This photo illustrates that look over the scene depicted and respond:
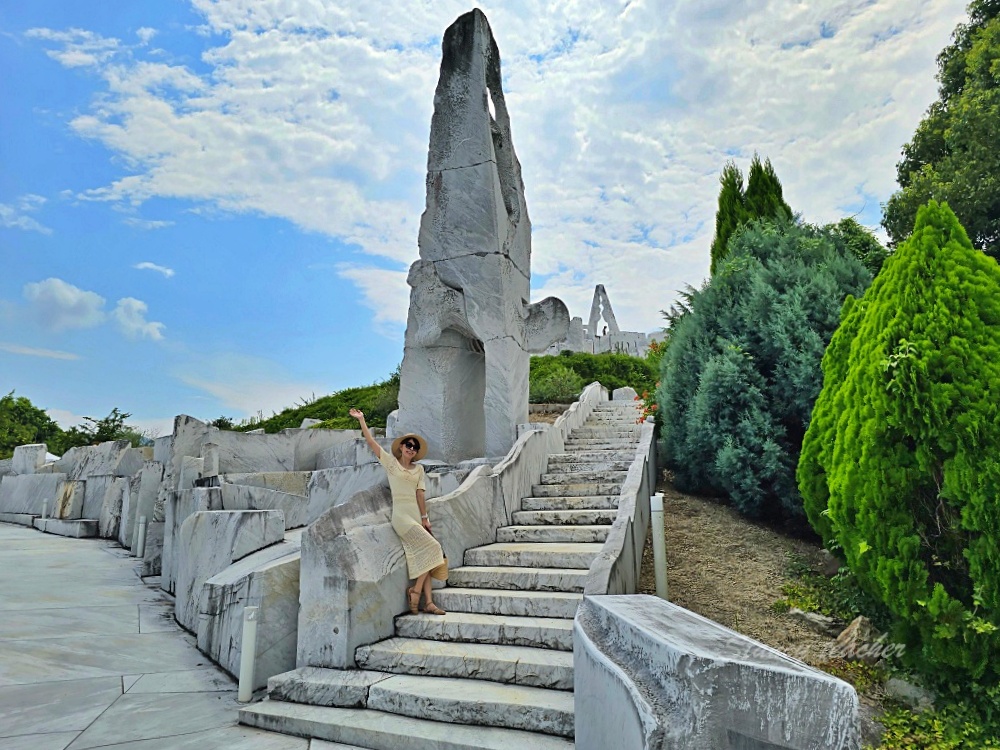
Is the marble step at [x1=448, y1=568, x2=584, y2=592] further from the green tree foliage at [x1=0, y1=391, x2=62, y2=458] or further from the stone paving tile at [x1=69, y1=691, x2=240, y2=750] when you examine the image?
the green tree foliage at [x1=0, y1=391, x2=62, y2=458]

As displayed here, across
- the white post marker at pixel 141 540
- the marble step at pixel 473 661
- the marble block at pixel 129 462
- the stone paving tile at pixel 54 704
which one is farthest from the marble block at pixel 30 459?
the marble step at pixel 473 661

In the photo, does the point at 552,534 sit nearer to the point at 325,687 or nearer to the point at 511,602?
the point at 511,602

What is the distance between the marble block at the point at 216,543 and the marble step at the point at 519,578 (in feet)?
5.79

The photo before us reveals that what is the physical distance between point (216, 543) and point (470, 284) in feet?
18.0

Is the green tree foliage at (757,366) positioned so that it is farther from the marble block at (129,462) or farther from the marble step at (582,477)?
the marble block at (129,462)

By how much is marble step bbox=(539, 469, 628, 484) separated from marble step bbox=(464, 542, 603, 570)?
188 centimetres

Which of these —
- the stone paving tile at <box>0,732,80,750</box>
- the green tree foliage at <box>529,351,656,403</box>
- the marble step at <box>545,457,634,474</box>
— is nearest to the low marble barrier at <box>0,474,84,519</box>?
the marble step at <box>545,457,634,474</box>

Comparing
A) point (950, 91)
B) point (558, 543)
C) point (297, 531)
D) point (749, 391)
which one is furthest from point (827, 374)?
point (950, 91)

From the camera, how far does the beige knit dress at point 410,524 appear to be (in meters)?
4.94

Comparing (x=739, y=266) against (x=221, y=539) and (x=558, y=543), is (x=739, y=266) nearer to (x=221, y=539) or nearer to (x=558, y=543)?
(x=558, y=543)

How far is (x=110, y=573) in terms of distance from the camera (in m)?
8.06

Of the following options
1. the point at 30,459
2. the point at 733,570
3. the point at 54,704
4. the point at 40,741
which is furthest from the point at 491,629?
the point at 30,459

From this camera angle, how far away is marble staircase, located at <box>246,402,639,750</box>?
3.57 metres

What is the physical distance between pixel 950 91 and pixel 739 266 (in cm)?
1203
